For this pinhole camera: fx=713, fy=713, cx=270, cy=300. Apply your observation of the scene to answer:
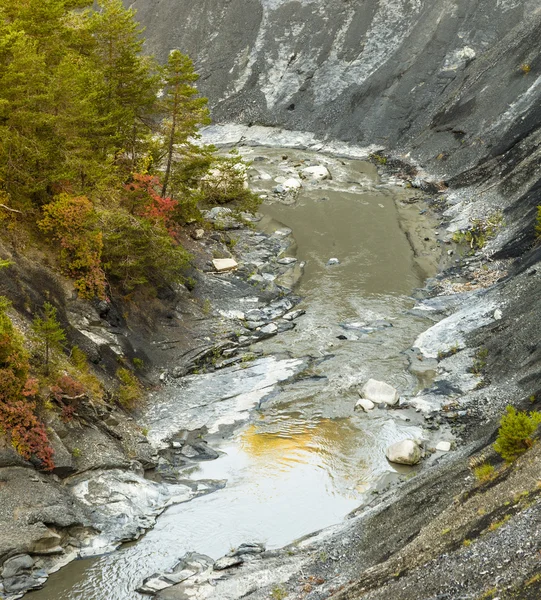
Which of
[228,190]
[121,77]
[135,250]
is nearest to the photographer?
[135,250]

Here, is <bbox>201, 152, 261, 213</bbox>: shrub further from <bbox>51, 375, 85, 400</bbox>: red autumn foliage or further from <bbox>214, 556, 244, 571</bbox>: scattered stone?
<bbox>214, 556, 244, 571</bbox>: scattered stone

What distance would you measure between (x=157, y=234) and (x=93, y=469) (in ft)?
40.1

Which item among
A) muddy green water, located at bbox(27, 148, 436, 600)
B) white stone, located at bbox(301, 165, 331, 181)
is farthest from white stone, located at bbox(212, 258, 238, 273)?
white stone, located at bbox(301, 165, 331, 181)

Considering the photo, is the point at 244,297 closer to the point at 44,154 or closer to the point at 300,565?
the point at 44,154

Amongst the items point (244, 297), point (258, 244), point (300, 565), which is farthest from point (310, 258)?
point (300, 565)

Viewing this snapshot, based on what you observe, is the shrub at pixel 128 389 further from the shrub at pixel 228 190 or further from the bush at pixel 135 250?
the shrub at pixel 228 190

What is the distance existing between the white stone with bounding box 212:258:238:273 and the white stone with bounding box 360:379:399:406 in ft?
39.2

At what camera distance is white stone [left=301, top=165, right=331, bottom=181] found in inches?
1960

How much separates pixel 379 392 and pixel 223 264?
1288 centimetres

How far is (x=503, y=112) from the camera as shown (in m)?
46.9

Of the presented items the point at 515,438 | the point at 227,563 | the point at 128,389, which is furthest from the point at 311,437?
the point at 515,438

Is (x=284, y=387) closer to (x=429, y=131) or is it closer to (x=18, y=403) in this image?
(x=18, y=403)

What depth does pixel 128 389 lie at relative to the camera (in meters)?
25.0

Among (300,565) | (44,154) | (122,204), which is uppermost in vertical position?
(44,154)
